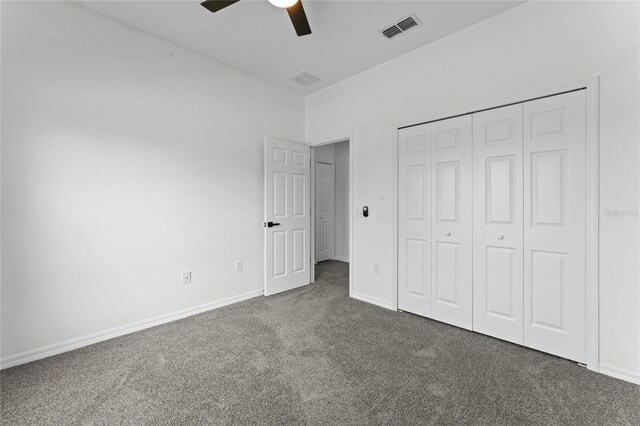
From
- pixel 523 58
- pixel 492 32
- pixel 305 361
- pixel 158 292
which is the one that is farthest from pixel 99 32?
pixel 523 58

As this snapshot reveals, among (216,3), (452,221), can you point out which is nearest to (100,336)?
(216,3)

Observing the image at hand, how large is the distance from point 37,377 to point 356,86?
3.97m

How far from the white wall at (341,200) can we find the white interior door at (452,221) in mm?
3168

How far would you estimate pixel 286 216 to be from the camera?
3.83 m

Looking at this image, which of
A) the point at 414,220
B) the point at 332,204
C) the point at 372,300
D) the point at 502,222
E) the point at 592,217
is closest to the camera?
the point at 592,217

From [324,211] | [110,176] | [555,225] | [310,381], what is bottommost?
[310,381]

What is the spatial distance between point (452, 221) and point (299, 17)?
220 centimetres

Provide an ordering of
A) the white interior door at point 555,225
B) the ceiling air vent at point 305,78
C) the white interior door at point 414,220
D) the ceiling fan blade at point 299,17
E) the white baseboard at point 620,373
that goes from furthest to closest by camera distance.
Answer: the ceiling air vent at point 305,78, the white interior door at point 414,220, the white interior door at point 555,225, the ceiling fan blade at point 299,17, the white baseboard at point 620,373

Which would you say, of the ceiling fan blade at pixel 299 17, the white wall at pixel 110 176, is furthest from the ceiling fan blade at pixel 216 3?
the white wall at pixel 110 176

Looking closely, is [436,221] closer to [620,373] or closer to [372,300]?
[372,300]

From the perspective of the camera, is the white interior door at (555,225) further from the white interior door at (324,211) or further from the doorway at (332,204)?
the white interior door at (324,211)

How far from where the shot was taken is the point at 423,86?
2.92 meters

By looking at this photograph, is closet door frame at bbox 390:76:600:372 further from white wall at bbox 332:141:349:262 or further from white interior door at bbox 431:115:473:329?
white wall at bbox 332:141:349:262

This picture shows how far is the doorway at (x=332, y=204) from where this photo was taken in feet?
19.0
